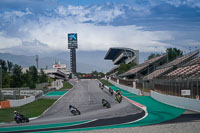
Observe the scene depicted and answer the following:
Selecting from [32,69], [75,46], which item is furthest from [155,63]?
[75,46]

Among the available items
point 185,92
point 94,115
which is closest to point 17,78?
point 94,115

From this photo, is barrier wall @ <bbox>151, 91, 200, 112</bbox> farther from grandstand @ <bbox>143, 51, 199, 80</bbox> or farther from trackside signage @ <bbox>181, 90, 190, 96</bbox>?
grandstand @ <bbox>143, 51, 199, 80</bbox>

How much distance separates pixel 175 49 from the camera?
115 meters

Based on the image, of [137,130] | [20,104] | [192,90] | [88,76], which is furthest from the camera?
[88,76]

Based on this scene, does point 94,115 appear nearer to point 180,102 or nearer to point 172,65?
point 180,102

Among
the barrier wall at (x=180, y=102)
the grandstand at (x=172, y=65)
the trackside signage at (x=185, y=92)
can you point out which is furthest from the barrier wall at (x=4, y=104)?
the grandstand at (x=172, y=65)

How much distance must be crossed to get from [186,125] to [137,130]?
Answer: 2675mm

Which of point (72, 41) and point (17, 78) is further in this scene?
point (72, 41)

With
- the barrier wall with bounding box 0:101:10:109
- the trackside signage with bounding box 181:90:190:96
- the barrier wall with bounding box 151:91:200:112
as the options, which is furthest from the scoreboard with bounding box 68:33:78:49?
the trackside signage with bounding box 181:90:190:96

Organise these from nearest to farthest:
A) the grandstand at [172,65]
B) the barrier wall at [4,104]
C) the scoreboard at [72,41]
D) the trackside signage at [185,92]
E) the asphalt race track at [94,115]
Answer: the asphalt race track at [94,115] → the trackside signage at [185,92] → the barrier wall at [4,104] → the grandstand at [172,65] → the scoreboard at [72,41]

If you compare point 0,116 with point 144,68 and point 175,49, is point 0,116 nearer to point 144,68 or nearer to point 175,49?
point 144,68

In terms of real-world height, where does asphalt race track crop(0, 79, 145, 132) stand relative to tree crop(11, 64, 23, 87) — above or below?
below

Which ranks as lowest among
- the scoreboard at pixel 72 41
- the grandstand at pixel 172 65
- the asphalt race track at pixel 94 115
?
the asphalt race track at pixel 94 115

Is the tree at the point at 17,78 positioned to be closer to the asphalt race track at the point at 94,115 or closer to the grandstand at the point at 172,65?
the grandstand at the point at 172,65
